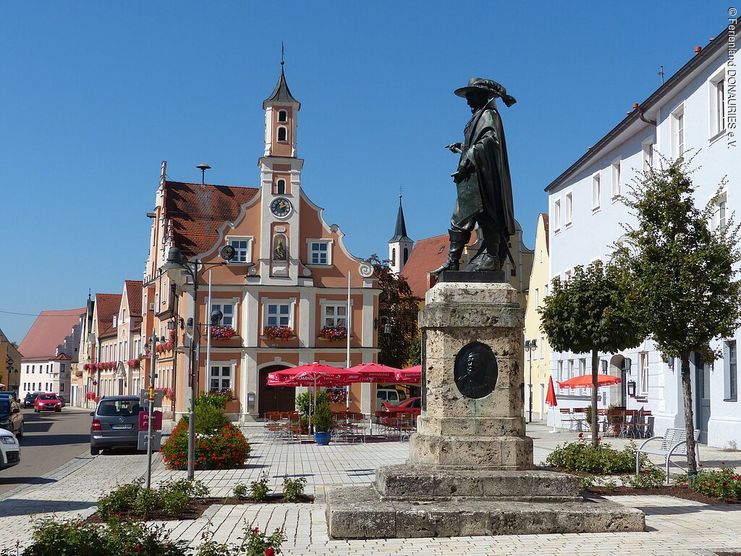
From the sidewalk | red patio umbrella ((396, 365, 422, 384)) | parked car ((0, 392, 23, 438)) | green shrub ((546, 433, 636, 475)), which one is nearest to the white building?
the sidewalk

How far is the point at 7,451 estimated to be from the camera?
18.2m

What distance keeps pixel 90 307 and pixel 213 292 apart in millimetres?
56668

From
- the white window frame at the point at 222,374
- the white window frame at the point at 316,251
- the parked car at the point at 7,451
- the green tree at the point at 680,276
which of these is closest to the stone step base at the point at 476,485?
the green tree at the point at 680,276

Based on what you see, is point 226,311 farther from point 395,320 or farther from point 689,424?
point 689,424

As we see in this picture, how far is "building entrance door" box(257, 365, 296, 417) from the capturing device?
49.2 metres

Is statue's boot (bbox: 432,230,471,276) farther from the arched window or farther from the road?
the arched window

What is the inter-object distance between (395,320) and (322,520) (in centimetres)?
4918

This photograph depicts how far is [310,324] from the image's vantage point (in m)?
49.9

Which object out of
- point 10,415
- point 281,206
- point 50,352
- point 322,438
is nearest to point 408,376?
point 322,438

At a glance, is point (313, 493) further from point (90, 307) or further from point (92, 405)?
point (90, 307)

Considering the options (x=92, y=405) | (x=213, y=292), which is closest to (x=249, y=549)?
(x=213, y=292)

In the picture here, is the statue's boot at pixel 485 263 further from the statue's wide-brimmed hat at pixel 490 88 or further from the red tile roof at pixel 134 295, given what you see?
the red tile roof at pixel 134 295

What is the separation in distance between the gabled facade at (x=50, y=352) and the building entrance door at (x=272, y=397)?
74.6 m

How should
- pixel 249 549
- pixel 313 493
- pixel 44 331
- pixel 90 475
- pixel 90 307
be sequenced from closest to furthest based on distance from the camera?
pixel 249 549
pixel 313 493
pixel 90 475
pixel 90 307
pixel 44 331
